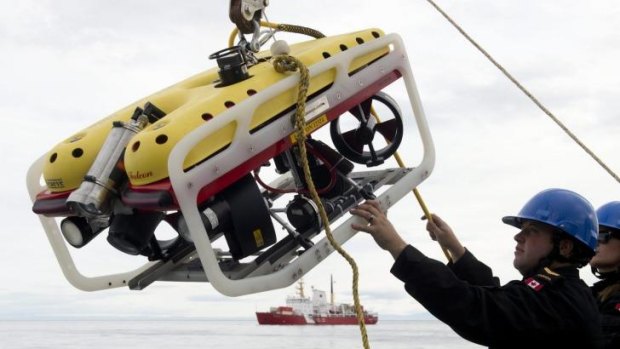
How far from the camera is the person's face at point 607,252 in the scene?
425 centimetres

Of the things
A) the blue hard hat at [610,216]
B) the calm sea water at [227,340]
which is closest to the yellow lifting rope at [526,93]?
the blue hard hat at [610,216]

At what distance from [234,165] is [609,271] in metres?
2.43

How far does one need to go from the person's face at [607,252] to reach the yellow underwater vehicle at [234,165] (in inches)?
54.4

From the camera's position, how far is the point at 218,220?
291 centimetres

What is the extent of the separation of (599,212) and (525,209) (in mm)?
1543

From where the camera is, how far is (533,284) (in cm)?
298

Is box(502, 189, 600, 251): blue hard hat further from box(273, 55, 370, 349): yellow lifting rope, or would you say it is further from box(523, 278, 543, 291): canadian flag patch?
box(273, 55, 370, 349): yellow lifting rope

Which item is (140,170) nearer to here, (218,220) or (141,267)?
(218,220)

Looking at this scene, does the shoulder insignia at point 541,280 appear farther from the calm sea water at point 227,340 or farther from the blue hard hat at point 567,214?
the calm sea water at point 227,340

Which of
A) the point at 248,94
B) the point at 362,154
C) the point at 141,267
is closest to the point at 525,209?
the point at 362,154

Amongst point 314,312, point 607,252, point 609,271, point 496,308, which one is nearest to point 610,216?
point 607,252

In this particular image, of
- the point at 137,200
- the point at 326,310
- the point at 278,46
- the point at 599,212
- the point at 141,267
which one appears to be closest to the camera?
the point at 137,200

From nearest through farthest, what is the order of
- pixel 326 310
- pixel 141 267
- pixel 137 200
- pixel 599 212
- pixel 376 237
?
1. pixel 137 200
2. pixel 376 237
3. pixel 141 267
4. pixel 599 212
5. pixel 326 310

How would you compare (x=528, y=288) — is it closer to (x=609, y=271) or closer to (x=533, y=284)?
(x=533, y=284)
